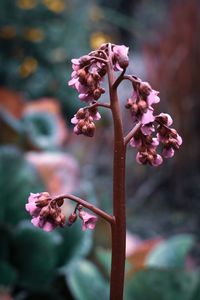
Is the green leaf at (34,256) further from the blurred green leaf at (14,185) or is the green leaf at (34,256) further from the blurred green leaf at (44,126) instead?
the blurred green leaf at (44,126)

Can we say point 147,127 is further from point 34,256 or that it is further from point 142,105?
point 34,256

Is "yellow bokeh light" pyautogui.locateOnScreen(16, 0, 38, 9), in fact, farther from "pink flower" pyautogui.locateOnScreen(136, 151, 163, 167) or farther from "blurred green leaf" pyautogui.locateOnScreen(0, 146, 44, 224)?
"pink flower" pyautogui.locateOnScreen(136, 151, 163, 167)

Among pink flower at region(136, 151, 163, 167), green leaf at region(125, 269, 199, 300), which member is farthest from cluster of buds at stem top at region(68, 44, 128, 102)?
green leaf at region(125, 269, 199, 300)

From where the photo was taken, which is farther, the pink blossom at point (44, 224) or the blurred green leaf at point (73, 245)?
the blurred green leaf at point (73, 245)

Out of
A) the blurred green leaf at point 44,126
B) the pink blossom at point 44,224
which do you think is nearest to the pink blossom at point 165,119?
the pink blossom at point 44,224

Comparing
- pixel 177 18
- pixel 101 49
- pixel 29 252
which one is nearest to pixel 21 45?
pixel 177 18

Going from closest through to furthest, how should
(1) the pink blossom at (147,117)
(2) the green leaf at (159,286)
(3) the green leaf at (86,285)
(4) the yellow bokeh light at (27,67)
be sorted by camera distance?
(1) the pink blossom at (147,117) → (2) the green leaf at (159,286) → (3) the green leaf at (86,285) → (4) the yellow bokeh light at (27,67)
